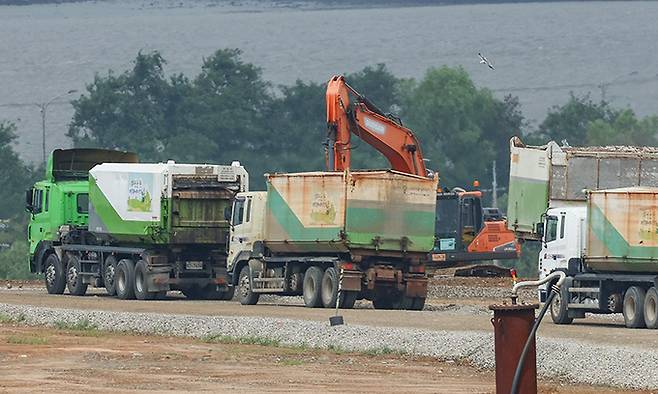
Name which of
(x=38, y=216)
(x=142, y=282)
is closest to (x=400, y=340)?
(x=142, y=282)

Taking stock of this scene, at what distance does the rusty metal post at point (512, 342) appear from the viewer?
60.7 ft

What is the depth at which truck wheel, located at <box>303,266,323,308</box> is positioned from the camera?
44875 millimetres

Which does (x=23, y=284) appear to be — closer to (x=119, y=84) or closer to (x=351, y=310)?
(x=351, y=310)

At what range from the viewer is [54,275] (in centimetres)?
5466

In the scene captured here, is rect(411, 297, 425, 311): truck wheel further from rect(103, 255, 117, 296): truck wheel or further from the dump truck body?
rect(103, 255, 117, 296): truck wheel

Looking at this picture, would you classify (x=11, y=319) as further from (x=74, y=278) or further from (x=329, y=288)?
(x=74, y=278)

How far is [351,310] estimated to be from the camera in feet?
143

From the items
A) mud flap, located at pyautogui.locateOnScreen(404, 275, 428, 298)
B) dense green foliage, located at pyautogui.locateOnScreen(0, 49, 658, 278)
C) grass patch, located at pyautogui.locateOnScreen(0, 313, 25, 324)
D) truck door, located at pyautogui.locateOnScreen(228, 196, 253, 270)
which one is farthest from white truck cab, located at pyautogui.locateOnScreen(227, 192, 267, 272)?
dense green foliage, located at pyautogui.locateOnScreen(0, 49, 658, 278)

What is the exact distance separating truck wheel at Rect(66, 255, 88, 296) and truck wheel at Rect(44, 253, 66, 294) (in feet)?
0.83

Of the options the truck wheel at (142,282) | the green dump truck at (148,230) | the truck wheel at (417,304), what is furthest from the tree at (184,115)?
the truck wheel at (417,304)

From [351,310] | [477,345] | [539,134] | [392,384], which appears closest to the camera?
[392,384]

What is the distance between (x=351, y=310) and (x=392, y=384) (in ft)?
58.6

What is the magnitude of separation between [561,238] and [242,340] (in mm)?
10737

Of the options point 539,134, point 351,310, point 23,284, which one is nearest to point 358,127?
point 351,310
